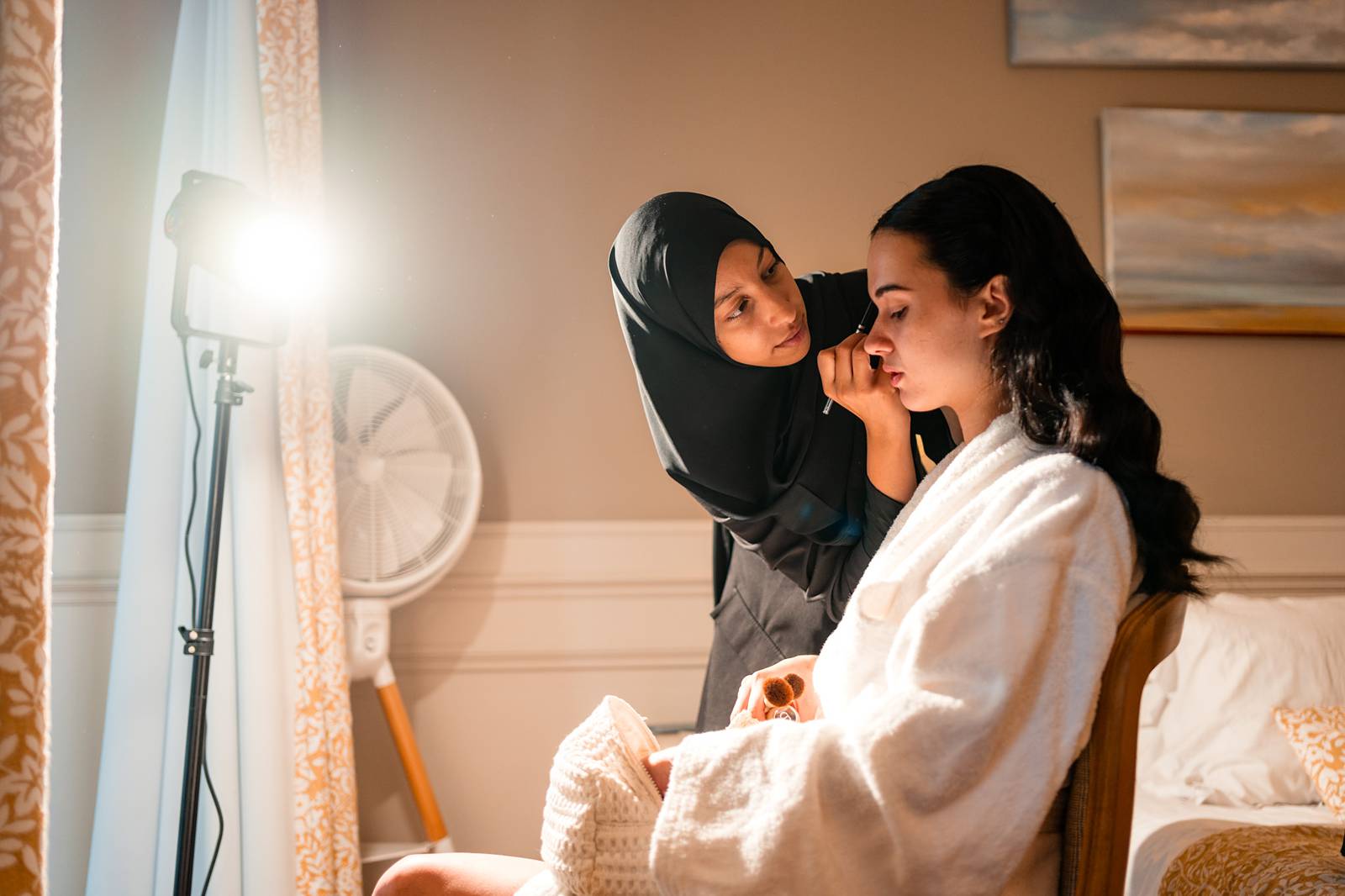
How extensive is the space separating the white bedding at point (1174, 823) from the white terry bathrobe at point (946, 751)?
0.95 meters

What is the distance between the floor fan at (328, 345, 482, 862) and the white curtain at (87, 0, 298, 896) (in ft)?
0.58

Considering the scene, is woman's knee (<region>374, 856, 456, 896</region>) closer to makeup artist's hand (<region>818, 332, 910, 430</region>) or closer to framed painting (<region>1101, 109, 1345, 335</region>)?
Result: makeup artist's hand (<region>818, 332, 910, 430</region>)

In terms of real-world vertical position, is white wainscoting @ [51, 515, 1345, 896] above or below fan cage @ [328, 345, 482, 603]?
below

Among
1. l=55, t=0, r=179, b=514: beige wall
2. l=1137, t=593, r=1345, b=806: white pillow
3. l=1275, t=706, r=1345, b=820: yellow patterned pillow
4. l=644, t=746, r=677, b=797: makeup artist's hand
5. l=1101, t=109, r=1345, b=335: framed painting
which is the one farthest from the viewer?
l=1101, t=109, r=1345, b=335: framed painting

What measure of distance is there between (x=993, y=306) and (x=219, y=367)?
4.04 ft

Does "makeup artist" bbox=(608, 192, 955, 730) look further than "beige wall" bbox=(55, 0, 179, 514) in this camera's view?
No

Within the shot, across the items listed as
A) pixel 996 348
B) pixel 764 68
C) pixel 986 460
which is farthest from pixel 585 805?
pixel 764 68

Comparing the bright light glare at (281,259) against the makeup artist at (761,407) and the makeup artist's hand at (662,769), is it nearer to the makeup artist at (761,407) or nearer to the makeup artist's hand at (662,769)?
the makeup artist at (761,407)

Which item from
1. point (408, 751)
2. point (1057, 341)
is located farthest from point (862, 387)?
point (408, 751)

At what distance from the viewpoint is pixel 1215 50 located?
8.61ft

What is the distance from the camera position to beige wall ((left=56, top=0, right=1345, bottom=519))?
99.5 inches

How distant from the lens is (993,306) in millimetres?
1168

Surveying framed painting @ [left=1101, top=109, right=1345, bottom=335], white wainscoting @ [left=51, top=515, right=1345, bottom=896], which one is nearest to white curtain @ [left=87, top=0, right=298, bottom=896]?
white wainscoting @ [left=51, top=515, right=1345, bottom=896]

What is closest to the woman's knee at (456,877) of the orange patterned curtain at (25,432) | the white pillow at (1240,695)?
the orange patterned curtain at (25,432)
